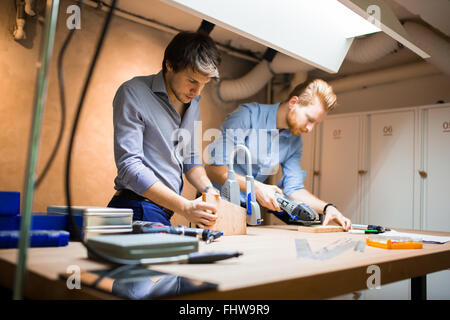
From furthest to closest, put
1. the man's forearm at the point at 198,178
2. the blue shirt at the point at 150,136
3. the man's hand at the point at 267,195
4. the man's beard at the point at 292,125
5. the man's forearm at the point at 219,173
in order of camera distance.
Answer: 1. the man's beard at the point at 292,125
2. the man's forearm at the point at 219,173
3. the man's hand at the point at 267,195
4. the man's forearm at the point at 198,178
5. the blue shirt at the point at 150,136

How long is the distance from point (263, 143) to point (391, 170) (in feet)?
5.48

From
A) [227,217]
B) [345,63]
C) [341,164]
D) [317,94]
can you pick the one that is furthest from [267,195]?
[345,63]

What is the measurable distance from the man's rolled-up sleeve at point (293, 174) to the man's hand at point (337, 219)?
363 mm

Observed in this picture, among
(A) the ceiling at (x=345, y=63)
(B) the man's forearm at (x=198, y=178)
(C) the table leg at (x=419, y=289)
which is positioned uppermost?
(A) the ceiling at (x=345, y=63)

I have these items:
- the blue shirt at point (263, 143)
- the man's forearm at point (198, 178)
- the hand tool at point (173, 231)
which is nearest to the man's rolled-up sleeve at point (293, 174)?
the blue shirt at point (263, 143)

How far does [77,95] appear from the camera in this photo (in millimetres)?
3348

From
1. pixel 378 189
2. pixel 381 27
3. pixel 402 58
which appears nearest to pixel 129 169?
pixel 381 27

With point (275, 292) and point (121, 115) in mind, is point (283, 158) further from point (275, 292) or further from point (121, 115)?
point (275, 292)

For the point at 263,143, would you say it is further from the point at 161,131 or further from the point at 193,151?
the point at 161,131

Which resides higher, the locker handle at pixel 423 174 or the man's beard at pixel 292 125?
the man's beard at pixel 292 125

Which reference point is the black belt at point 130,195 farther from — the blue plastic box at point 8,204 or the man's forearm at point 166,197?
the blue plastic box at point 8,204

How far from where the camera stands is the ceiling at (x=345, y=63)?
112 inches

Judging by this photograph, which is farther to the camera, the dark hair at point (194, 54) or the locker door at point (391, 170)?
the locker door at point (391, 170)

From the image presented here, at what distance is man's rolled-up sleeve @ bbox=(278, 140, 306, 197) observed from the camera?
100 inches
